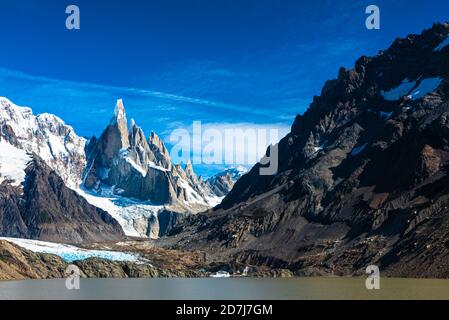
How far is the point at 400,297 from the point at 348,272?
370 feet

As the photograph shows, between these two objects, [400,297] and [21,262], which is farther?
[21,262]

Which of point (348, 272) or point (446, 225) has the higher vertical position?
point (446, 225)

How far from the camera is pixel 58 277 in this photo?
194375 millimetres

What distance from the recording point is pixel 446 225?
182m
